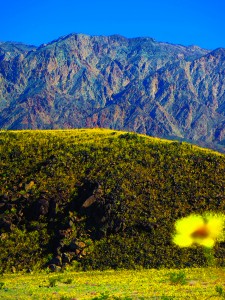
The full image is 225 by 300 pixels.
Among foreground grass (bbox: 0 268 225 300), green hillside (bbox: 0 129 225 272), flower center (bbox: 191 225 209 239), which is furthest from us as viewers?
green hillside (bbox: 0 129 225 272)

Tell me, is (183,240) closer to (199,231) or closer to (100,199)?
(199,231)

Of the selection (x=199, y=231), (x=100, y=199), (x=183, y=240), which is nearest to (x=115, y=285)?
(x=100, y=199)

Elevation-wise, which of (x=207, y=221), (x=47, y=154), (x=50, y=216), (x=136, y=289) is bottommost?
(x=136, y=289)

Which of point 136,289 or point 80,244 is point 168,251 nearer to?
point 80,244

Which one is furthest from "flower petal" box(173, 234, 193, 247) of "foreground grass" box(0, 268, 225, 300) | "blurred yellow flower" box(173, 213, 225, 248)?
"foreground grass" box(0, 268, 225, 300)

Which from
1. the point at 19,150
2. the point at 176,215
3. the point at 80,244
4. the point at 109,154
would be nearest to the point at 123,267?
the point at 80,244

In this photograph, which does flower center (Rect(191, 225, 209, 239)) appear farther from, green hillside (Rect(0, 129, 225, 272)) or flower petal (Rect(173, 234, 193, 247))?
green hillside (Rect(0, 129, 225, 272))

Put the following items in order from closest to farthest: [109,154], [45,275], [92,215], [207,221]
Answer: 1. [207,221]
2. [45,275]
3. [92,215]
4. [109,154]
